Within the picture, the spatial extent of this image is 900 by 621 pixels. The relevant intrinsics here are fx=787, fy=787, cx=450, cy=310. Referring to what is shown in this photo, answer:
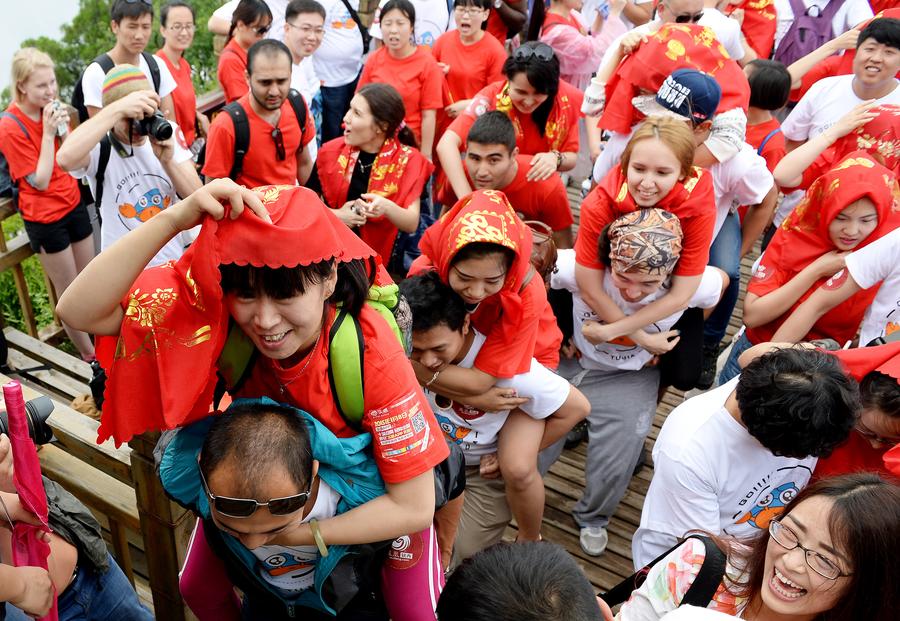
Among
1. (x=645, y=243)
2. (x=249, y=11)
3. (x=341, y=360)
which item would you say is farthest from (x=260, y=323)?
(x=249, y=11)

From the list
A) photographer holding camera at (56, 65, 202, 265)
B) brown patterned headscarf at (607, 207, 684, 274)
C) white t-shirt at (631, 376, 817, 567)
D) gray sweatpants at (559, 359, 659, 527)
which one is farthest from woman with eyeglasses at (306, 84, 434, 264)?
white t-shirt at (631, 376, 817, 567)

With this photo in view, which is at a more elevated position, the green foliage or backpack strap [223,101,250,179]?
backpack strap [223,101,250,179]

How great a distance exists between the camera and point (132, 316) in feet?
5.61

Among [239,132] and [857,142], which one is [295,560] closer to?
[239,132]

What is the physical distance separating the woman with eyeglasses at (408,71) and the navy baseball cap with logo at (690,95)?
212 centimetres

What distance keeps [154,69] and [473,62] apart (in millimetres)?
2153

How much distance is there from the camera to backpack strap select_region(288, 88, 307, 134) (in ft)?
13.8

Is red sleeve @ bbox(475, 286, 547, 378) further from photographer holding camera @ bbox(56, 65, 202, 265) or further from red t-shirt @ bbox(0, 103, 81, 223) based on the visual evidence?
red t-shirt @ bbox(0, 103, 81, 223)

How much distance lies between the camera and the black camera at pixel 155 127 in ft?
10.9

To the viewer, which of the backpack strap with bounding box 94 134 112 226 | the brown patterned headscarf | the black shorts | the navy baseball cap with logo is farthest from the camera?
the black shorts

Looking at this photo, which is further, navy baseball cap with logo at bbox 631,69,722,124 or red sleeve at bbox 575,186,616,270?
navy baseball cap with logo at bbox 631,69,722,124

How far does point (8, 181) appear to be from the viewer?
4.11 metres

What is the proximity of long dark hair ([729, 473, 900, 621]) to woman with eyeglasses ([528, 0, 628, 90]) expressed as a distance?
14.6ft

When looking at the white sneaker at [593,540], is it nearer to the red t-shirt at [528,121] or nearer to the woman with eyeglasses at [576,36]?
the red t-shirt at [528,121]
